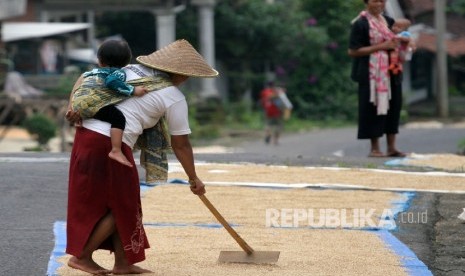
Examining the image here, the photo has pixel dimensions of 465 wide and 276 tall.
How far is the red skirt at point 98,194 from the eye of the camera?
A: 758 centimetres

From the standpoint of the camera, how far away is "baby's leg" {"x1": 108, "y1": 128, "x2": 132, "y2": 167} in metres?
7.52

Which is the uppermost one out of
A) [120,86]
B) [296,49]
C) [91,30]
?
[120,86]

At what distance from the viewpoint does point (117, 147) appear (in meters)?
7.55

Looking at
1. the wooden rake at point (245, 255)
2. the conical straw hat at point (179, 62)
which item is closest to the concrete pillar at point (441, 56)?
the wooden rake at point (245, 255)

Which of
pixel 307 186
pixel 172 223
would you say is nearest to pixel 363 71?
pixel 307 186

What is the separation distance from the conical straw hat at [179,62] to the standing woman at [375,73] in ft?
19.5

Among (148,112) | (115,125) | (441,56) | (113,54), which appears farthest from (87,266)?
(441,56)

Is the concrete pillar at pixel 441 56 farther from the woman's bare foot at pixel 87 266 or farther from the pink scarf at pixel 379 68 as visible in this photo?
the woman's bare foot at pixel 87 266

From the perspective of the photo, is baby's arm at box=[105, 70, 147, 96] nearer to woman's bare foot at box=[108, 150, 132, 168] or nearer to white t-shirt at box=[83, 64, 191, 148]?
white t-shirt at box=[83, 64, 191, 148]

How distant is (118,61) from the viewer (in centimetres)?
777

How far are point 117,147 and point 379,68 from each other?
670 centimetres

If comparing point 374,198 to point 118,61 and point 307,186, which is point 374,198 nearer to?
point 307,186

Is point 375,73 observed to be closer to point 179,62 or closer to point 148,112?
point 179,62

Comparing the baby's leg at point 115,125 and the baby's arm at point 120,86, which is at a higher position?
the baby's arm at point 120,86
